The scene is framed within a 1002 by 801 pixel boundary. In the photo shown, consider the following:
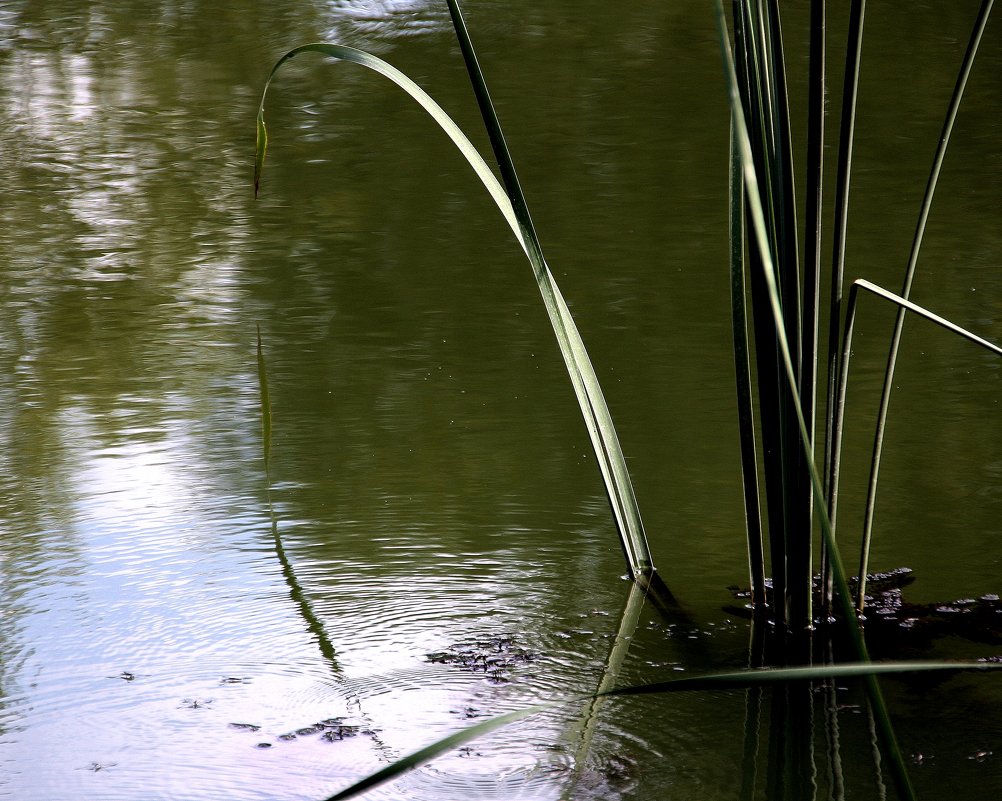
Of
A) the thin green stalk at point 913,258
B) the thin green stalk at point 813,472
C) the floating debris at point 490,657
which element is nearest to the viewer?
the thin green stalk at point 813,472

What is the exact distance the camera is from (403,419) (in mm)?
1829

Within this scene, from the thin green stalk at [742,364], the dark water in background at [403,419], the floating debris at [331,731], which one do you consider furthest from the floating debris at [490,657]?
the thin green stalk at [742,364]

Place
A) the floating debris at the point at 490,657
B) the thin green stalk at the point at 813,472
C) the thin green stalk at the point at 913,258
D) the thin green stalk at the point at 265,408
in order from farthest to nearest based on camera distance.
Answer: the thin green stalk at the point at 265,408 → the floating debris at the point at 490,657 → the thin green stalk at the point at 913,258 → the thin green stalk at the point at 813,472

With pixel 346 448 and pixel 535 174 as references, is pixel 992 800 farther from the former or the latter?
pixel 535 174

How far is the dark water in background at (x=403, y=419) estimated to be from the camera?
1.06 meters

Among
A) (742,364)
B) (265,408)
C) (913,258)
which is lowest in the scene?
(265,408)

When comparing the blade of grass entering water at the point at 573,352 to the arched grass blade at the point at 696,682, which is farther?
the blade of grass entering water at the point at 573,352

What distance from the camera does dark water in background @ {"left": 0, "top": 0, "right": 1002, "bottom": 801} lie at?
3.47 feet

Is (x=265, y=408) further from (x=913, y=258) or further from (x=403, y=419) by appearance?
(x=913, y=258)

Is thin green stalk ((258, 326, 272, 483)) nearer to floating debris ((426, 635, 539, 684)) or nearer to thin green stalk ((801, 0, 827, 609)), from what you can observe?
floating debris ((426, 635, 539, 684))

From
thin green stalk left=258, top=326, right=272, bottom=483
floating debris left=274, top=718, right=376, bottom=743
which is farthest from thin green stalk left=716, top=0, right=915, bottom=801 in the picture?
thin green stalk left=258, top=326, right=272, bottom=483

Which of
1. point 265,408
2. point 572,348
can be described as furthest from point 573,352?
point 265,408

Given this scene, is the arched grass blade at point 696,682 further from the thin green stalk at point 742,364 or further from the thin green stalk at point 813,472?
the thin green stalk at point 742,364

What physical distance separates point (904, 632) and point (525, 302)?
50.3 inches
